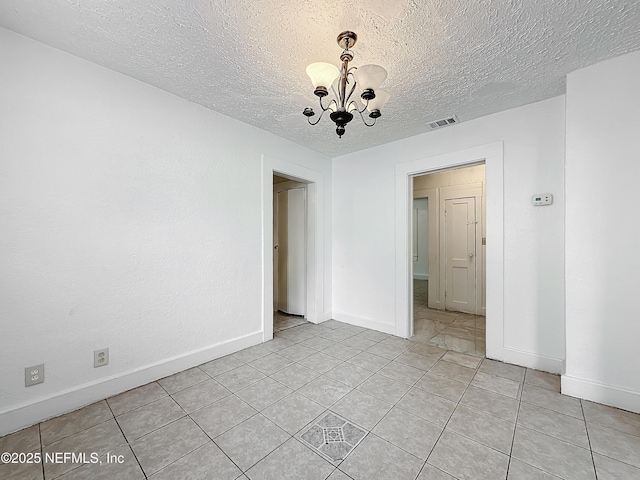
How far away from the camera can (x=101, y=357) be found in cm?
203

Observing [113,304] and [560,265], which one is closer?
[113,304]

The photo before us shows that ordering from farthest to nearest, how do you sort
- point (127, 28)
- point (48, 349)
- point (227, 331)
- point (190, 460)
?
point (227, 331) → point (48, 349) → point (127, 28) → point (190, 460)

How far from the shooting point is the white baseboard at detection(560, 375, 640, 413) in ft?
6.14

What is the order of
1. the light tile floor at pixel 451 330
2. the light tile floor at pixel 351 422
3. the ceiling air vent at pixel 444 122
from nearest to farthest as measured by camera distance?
1. the light tile floor at pixel 351 422
2. the ceiling air vent at pixel 444 122
3. the light tile floor at pixel 451 330

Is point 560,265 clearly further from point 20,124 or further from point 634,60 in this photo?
point 20,124

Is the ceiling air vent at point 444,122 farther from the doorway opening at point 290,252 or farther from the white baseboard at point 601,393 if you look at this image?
the white baseboard at point 601,393

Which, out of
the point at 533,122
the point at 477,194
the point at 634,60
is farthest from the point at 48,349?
the point at 477,194

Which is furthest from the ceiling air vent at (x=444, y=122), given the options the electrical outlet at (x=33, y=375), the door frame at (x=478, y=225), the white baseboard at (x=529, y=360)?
the electrical outlet at (x=33, y=375)

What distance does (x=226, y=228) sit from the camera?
112 inches

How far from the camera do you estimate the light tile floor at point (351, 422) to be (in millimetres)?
1399

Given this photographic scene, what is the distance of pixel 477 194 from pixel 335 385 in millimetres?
3823

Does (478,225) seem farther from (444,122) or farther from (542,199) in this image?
(444,122)

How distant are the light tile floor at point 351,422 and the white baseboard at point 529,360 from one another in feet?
0.35

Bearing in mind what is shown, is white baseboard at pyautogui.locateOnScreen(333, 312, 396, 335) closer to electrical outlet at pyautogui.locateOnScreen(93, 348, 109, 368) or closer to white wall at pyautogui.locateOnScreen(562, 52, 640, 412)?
white wall at pyautogui.locateOnScreen(562, 52, 640, 412)
